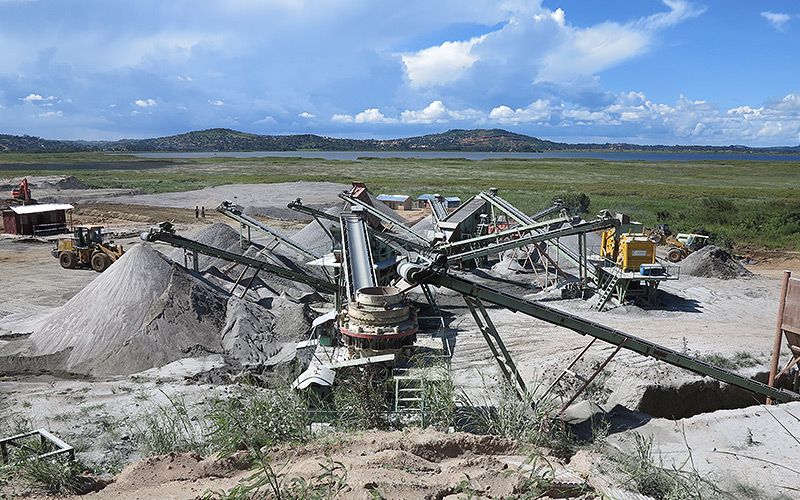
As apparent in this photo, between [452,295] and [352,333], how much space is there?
41.2 feet

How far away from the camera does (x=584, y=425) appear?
963cm

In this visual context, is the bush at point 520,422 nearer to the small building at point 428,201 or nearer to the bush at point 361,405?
the bush at point 361,405

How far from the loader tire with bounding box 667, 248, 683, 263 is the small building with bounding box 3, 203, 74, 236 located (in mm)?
33251

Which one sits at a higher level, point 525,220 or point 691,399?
point 525,220

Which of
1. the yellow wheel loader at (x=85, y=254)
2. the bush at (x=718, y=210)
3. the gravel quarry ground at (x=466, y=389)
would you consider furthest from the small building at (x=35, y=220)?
the bush at (x=718, y=210)

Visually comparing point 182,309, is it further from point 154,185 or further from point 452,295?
point 154,185

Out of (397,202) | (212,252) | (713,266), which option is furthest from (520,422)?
(397,202)

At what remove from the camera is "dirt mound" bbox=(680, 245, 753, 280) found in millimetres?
22844

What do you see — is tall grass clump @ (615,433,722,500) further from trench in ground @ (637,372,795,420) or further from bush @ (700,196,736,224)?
bush @ (700,196,736,224)

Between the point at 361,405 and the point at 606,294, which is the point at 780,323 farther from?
the point at 361,405

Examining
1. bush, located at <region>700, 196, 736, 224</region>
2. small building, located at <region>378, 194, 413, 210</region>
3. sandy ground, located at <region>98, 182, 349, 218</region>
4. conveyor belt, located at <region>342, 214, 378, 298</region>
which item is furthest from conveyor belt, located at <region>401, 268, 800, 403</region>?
small building, located at <region>378, 194, 413, 210</region>

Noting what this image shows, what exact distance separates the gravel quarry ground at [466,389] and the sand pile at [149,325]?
0.31 ft

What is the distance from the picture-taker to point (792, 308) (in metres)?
10.8

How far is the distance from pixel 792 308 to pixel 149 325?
14.1m
